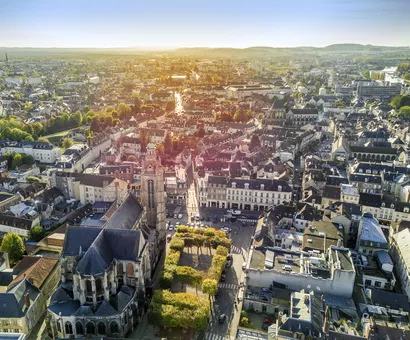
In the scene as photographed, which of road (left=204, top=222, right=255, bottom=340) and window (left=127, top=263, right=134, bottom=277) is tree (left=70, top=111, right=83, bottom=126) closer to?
road (left=204, top=222, right=255, bottom=340)

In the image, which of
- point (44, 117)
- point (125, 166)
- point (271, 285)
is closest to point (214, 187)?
point (125, 166)

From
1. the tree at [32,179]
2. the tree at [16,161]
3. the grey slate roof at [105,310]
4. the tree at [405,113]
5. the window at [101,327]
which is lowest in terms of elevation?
the window at [101,327]

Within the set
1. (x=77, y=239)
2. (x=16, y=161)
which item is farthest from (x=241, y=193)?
(x=16, y=161)

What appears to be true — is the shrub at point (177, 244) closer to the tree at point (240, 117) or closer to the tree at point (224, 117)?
the tree at point (224, 117)

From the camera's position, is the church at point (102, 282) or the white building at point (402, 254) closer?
the church at point (102, 282)

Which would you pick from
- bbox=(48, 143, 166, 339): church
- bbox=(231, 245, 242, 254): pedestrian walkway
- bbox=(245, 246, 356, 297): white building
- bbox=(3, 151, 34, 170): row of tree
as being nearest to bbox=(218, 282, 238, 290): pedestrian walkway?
bbox=(245, 246, 356, 297): white building

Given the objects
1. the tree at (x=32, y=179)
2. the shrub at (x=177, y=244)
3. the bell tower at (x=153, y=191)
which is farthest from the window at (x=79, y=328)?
the tree at (x=32, y=179)

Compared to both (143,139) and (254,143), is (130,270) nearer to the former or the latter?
(143,139)
